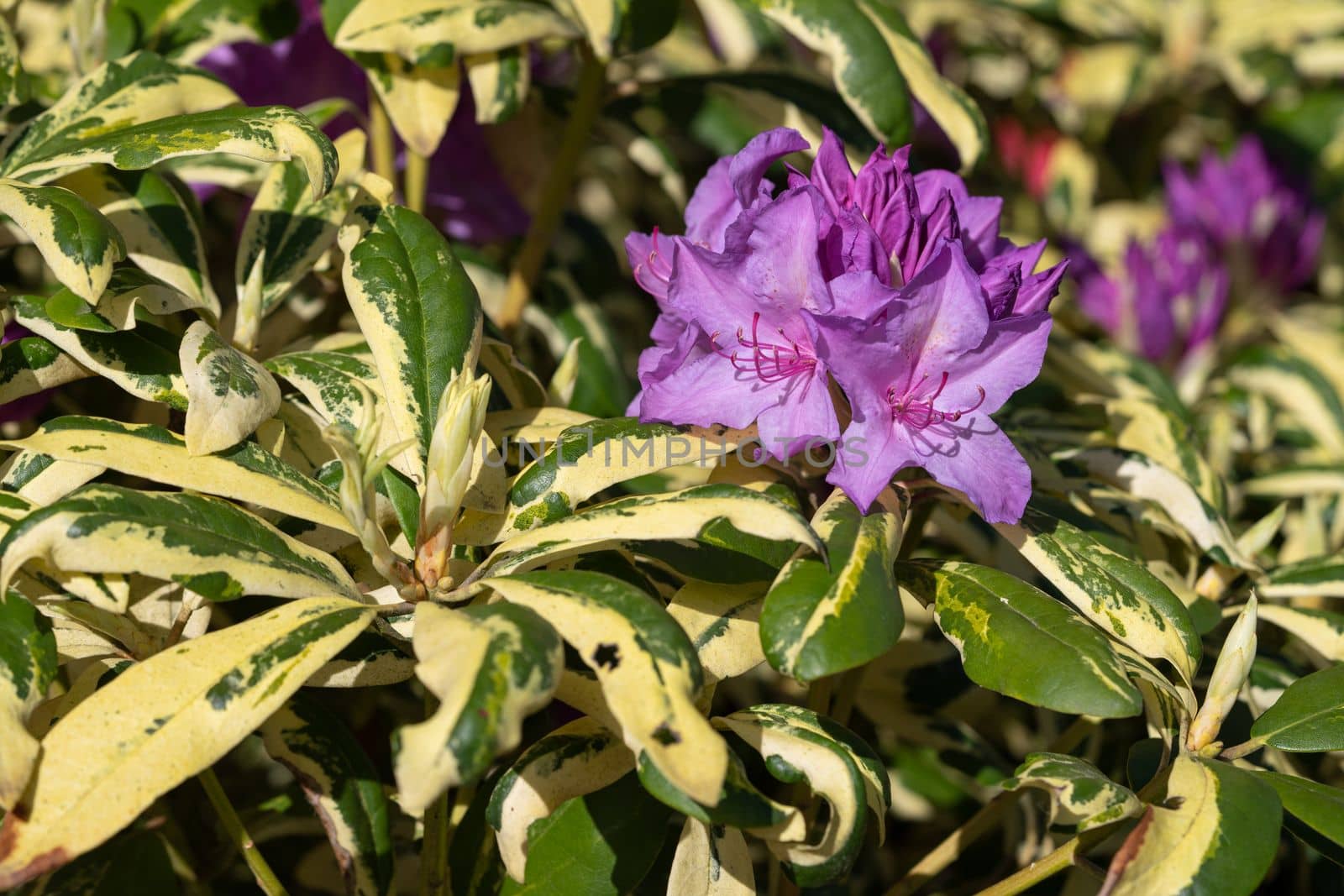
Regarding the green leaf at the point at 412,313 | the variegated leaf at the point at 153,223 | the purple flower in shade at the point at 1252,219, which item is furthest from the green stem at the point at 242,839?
the purple flower in shade at the point at 1252,219

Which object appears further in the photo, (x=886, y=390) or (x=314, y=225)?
(x=314, y=225)

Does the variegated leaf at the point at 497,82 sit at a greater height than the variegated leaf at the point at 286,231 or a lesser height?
greater

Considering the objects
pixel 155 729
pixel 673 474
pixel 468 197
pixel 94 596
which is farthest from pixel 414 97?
pixel 155 729

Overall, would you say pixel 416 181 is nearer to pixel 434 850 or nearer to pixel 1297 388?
pixel 434 850

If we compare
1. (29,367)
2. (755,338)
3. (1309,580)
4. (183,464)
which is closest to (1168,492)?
(1309,580)

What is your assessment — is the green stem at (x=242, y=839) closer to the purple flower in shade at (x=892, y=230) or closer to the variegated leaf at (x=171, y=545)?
the variegated leaf at (x=171, y=545)

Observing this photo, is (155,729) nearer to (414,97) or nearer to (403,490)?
(403,490)
